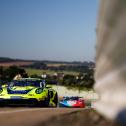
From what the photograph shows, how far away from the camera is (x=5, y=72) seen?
3588 inches

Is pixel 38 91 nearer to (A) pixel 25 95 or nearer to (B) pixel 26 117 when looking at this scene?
(A) pixel 25 95

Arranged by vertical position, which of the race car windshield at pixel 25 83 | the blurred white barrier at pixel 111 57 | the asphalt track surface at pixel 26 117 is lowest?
the race car windshield at pixel 25 83

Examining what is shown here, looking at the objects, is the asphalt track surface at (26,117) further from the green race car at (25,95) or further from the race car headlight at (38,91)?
the race car headlight at (38,91)

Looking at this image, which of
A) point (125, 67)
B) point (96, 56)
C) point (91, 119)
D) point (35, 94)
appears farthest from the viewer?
point (35, 94)

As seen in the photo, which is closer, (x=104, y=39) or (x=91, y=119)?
(x=104, y=39)

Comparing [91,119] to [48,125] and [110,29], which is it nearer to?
[48,125]

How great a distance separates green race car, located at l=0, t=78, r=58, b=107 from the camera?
1433cm

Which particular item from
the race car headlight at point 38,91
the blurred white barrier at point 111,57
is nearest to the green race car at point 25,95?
the race car headlight at point 38,91

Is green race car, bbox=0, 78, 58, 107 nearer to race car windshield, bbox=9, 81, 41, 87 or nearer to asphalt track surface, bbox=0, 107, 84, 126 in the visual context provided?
race car windshield, bbox=9, 81, 41, 87

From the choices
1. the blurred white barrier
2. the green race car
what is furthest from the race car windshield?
the blurred white barrier

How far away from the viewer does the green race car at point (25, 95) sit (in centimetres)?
1433

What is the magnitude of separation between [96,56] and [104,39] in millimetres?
196

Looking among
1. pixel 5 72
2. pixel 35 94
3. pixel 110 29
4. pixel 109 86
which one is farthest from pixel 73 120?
pixel 5 72

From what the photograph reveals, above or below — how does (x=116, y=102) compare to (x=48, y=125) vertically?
above
